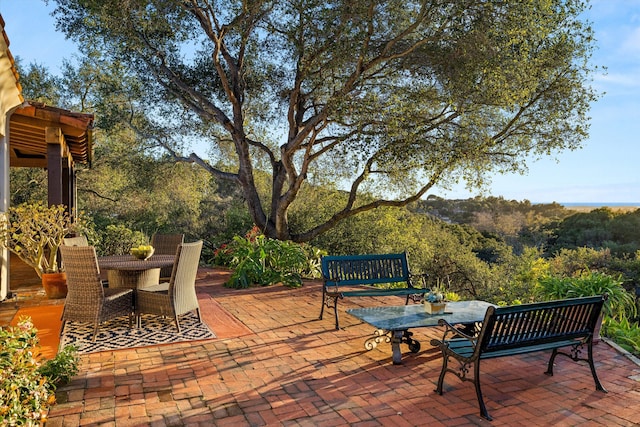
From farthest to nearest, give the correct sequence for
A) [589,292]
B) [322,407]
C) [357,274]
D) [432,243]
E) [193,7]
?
[432,243] < [193,7] < [357,274] < [589,292] < [322,407]

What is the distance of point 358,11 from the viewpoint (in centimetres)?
838

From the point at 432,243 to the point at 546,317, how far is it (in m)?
14.1

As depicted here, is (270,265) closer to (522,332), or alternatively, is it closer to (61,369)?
(61,369)

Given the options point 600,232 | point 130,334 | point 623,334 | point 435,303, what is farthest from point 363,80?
point 600,232

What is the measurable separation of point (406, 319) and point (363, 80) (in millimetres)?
6157

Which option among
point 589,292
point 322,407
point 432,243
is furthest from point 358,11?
point 432,243

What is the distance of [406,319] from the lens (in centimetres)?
476

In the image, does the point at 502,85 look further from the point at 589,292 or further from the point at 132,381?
the point at 132,381

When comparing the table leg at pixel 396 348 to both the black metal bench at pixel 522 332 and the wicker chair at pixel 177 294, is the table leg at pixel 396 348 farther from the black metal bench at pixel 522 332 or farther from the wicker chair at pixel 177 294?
the wicker chair at pixel 177 294

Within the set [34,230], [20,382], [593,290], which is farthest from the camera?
[34,230]

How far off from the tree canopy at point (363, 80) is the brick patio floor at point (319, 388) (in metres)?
5.33

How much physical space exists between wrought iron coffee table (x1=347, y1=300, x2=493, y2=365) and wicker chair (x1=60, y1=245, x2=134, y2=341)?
9.01 ft

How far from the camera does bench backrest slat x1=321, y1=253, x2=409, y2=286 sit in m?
6.52

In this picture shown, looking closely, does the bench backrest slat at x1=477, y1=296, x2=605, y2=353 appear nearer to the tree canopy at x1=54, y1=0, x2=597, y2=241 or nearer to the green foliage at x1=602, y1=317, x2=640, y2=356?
the green foliage at x1=602, y1=317, x2=640, y2=356
